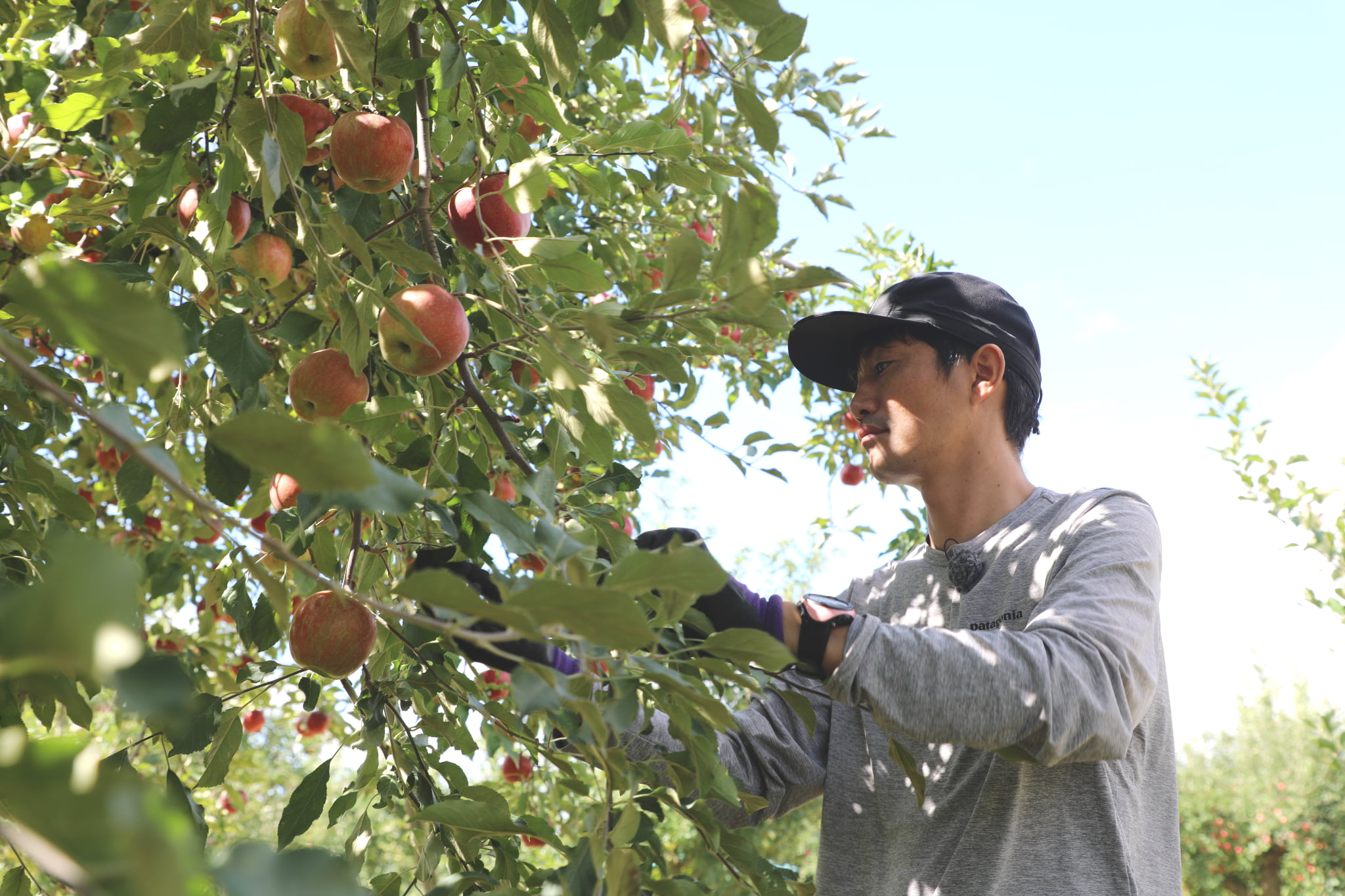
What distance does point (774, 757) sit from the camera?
1792 millimetres

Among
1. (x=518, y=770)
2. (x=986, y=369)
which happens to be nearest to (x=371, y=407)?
(x=986, y=369)

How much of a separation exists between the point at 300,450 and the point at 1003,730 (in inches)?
38.2

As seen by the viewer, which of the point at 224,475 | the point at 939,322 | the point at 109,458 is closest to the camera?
the point at 224,475

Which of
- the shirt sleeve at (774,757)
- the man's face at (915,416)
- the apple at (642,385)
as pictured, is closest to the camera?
the shirt sleeve at (774,757)

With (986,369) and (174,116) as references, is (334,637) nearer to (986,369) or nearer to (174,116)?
(174,116)

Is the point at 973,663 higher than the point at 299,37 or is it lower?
lower

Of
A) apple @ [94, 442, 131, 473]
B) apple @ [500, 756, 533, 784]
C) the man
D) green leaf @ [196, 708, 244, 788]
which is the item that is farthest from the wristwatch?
apple @ [94, 442, 131, 473]

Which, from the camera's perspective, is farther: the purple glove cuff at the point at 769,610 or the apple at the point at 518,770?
the apple at the point at 518,770

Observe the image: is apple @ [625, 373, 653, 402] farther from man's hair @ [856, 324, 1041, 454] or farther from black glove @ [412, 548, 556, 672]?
black glove @ [412, 548, 556, 672]

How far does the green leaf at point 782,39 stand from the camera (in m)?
1.07

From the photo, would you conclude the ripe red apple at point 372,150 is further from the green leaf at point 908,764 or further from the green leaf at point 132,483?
the green leaf at point 908,764

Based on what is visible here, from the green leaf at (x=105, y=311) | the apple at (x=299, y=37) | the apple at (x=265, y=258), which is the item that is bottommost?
the green leaf at (x=105, y=311)

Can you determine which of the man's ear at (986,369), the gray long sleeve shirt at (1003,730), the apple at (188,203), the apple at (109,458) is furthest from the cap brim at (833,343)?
the apple at (109,458)

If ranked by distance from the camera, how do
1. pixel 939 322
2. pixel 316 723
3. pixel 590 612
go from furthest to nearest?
pixel 316 723, pixel 939 322, pixel 590 612
